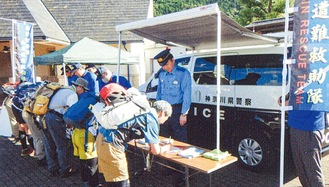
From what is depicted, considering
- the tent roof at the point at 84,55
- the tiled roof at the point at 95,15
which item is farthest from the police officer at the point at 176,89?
the tiled roof at the point at 95,15

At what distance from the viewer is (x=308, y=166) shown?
116 inches

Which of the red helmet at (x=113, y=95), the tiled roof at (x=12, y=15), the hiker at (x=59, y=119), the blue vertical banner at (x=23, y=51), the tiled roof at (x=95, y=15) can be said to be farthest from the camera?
the tiled roof at (x=95, y=15)

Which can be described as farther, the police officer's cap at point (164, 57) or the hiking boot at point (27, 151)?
the hiking boot at point (27, 151)

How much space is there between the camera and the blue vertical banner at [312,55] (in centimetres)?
274

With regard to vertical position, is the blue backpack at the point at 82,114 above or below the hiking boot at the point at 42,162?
above

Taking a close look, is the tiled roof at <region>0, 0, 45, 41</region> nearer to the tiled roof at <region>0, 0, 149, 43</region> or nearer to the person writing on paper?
the tiled roof at <region>0, 0, 149, 43</region>

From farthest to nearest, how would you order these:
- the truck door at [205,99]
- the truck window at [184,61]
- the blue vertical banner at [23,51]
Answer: the blue vertical banner at [23,51]
the truck window at [184,61]
the truck door at [205,99]

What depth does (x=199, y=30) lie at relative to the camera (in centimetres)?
443

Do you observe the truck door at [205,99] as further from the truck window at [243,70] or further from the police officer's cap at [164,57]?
the police officer's cap at [164,57]

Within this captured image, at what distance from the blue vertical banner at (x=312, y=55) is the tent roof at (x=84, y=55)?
594cm

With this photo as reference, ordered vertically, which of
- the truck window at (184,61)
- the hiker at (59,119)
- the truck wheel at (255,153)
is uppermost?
the truck window at (184,61)

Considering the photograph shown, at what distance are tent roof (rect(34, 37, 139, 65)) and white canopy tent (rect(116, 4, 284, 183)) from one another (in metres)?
2.93

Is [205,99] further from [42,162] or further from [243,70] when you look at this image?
[42,162]

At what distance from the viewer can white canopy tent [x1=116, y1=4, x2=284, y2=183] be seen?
3343 millimetres
